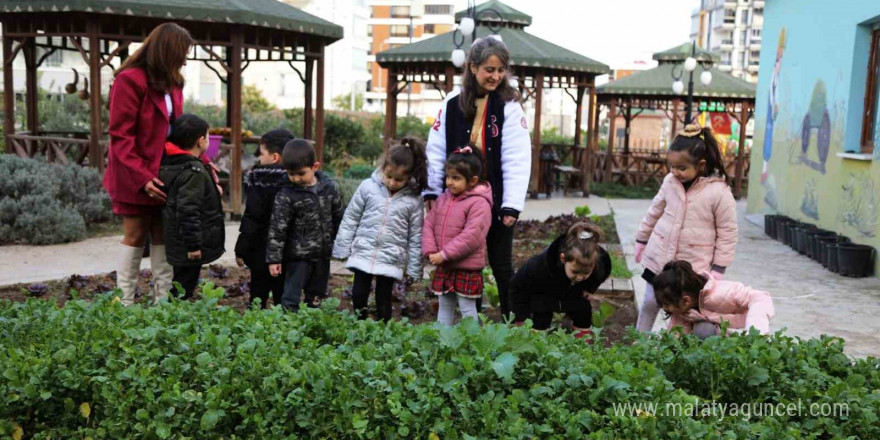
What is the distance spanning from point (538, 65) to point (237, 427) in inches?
620

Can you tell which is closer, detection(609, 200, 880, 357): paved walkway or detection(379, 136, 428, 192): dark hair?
detection(379, 136, 428, 192): dark hair

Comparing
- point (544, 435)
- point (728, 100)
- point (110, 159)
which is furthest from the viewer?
point (728, 100)

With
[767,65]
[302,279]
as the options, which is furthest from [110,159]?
[767,65]

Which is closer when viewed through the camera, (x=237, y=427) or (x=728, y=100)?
(x=237, y=427)

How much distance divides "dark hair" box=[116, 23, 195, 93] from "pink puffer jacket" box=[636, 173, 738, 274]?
3.04m

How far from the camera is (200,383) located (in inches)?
130

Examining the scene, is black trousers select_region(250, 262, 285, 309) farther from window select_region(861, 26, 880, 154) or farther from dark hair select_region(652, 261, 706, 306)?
window select_region(861, 26, 880, 154)

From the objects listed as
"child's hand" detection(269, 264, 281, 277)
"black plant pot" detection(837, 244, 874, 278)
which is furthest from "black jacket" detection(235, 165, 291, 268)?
"black plant pot" detection(837, 244, 874, 278)

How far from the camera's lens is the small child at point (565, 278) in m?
4.77

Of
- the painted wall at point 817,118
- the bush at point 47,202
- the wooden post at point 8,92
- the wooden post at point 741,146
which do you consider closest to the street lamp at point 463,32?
the painted wall at point 817,118

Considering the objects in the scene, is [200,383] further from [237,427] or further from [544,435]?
[544,435]

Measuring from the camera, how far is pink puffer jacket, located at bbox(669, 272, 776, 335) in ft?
15.0

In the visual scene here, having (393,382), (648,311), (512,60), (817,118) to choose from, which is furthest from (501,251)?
(512,60)

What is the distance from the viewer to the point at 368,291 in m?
5.37
